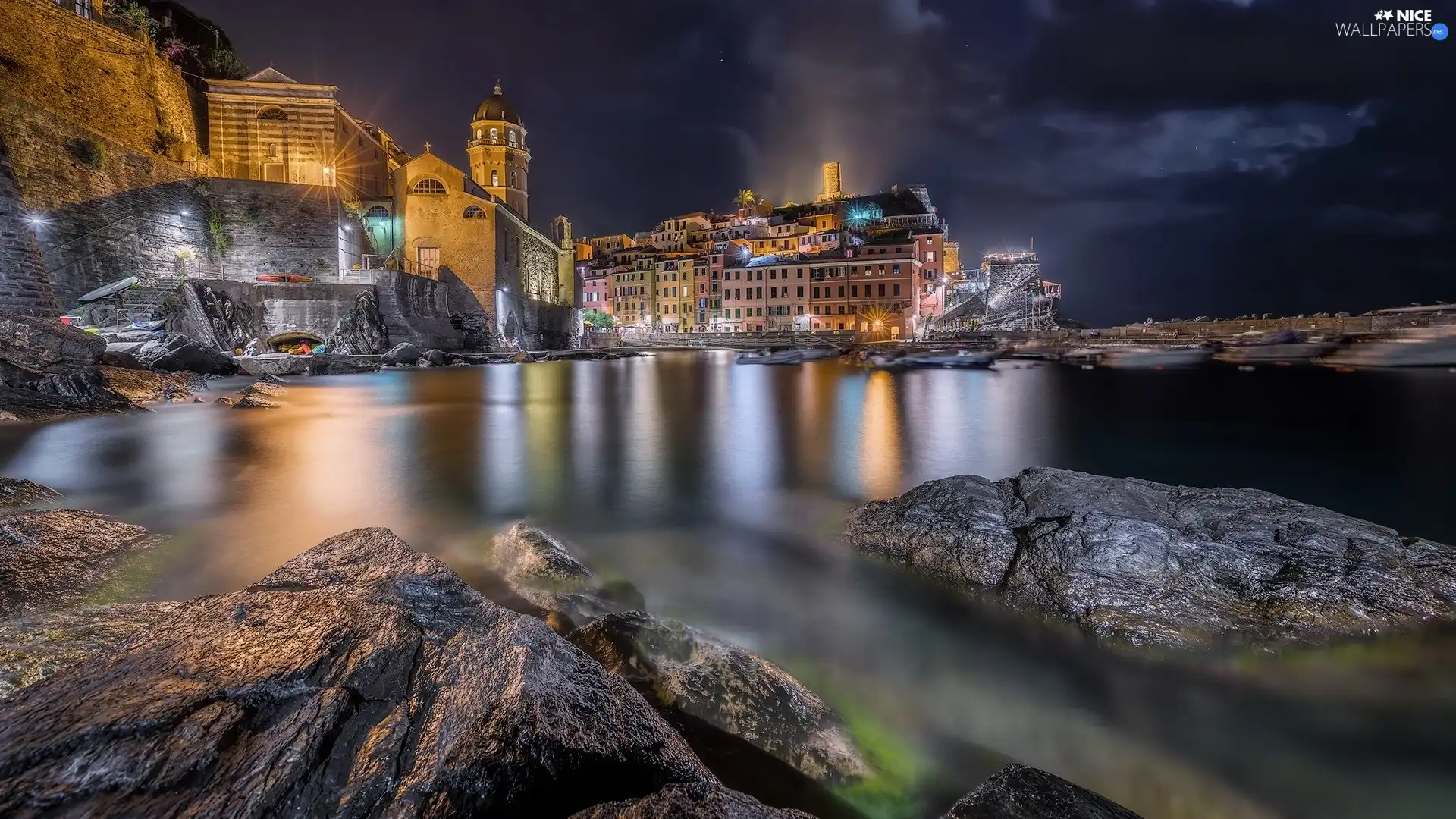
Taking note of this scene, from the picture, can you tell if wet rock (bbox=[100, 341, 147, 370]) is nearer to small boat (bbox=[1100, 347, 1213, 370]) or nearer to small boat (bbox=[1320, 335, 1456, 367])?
small boat (bbox=[1100, 347, 1213, 370])

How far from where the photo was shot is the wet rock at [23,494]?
5.72 m

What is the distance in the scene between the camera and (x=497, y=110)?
5366 centimetres

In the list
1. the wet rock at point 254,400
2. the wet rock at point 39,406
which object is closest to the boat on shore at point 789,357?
the wet rock at point 254,400

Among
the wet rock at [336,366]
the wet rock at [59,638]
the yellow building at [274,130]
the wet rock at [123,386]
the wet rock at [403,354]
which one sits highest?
the yellow building at [274,130]

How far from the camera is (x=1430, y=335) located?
30859 millimetres

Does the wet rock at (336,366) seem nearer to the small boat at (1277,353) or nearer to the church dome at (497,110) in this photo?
the church dome at (497,110)

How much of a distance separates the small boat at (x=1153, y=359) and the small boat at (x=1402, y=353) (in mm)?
6710

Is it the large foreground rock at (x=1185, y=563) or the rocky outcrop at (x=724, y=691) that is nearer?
the rocky outcrop at (x=724, y=691)

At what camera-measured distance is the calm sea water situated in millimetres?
3014

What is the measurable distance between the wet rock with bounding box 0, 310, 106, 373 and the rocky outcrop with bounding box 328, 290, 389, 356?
17282 millimetres

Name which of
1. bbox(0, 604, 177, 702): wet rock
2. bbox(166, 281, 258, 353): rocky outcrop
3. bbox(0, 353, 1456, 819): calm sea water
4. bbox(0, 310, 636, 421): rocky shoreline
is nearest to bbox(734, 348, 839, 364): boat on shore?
bbox(0, 353, 1456, 819): calm sea water

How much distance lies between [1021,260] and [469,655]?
94429 mm

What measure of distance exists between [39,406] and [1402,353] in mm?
52596

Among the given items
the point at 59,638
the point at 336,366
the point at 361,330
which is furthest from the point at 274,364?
the point at 59,638
